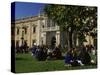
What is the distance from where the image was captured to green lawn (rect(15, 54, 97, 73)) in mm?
2935

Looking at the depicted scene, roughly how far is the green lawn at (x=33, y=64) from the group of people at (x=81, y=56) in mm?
107

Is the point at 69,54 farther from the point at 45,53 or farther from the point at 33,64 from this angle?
the point at 33,64

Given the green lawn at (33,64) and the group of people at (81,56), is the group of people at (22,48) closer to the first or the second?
the green lawn at (33,64)

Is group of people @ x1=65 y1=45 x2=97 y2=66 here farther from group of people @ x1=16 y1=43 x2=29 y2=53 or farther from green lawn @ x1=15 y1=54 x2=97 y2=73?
group of people @ x1=16 y1=43 x2=29 y2=53

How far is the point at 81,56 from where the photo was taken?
331cm

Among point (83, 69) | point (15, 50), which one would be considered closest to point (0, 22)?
point (15, 50)

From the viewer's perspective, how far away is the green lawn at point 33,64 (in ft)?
9.63

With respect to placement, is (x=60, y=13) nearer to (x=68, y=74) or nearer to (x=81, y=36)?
(x=81, y=36)

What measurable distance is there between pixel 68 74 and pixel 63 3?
0.91 meters

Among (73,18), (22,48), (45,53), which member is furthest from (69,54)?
(22,48)

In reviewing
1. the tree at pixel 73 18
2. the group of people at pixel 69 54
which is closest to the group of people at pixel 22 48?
the group of people at pixel 69 54

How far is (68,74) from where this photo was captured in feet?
10.6

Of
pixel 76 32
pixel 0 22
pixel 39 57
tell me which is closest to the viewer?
pixel 0 22

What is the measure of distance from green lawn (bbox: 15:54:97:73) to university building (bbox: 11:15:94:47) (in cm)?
17
